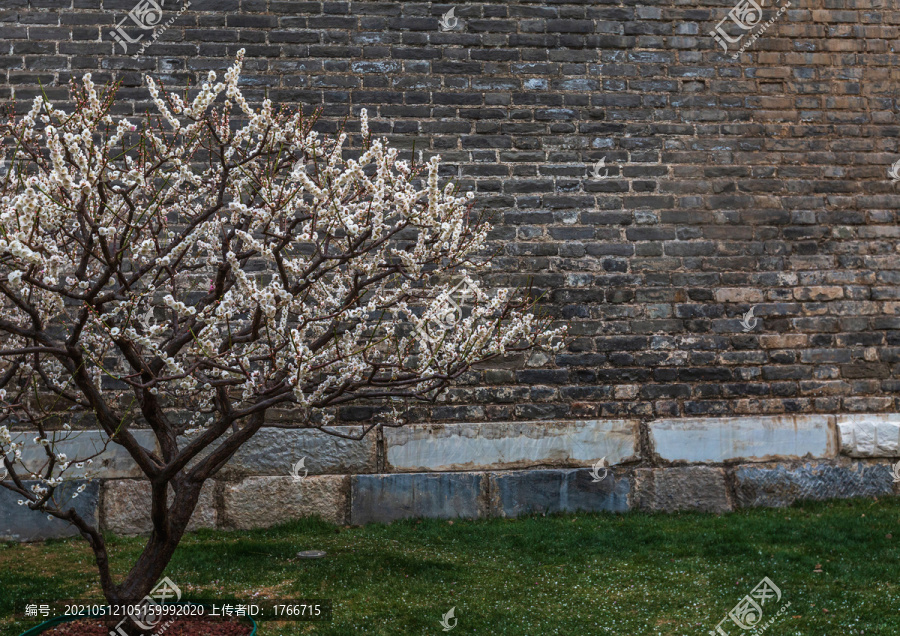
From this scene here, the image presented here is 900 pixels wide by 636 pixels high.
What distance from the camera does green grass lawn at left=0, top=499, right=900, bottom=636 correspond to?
160 inches

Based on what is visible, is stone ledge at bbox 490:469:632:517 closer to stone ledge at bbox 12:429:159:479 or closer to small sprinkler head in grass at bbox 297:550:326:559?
small sprinkler head in grass at bbox 297:550:326:559

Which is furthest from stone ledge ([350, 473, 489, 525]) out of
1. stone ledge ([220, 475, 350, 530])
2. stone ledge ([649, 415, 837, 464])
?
stone ledge ([649, 415, 837, 464])

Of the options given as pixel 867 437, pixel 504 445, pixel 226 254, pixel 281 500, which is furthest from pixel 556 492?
pixel 226 254

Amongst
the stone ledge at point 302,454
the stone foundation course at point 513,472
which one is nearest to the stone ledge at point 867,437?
the stone foundation course at point 513,472

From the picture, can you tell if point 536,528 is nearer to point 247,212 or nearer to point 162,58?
point 247,212

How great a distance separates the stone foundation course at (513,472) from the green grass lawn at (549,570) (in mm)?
167

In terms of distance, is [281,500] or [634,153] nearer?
[281,500]

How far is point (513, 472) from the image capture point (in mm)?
6230

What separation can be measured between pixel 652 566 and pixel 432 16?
192 inches

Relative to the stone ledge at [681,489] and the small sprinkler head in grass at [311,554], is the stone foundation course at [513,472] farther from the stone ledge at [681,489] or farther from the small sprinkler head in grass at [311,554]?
the small sprinkler head in grass at [311,554]

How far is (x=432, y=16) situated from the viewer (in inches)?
257

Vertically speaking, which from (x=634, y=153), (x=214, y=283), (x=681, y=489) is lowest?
(x=681, y=489)

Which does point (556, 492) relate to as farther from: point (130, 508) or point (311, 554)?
point (130, 508)

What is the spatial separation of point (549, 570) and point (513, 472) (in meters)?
1.30
